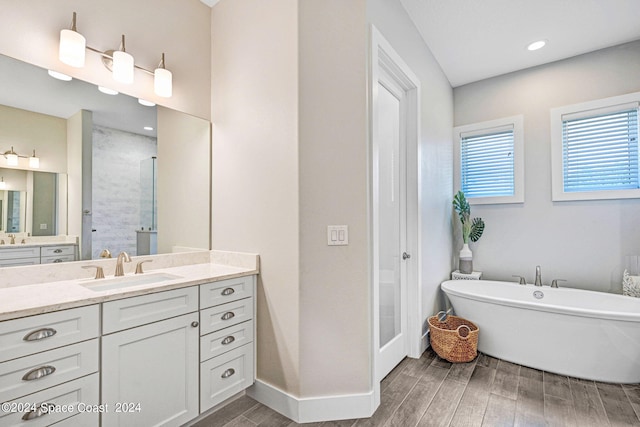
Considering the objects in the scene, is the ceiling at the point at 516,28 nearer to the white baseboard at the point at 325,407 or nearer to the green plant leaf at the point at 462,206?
the green plant leaf at the point at 462,206

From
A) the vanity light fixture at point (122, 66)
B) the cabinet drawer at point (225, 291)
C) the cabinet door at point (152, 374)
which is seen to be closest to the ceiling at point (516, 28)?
the vanity light fixture at point (122, 66)

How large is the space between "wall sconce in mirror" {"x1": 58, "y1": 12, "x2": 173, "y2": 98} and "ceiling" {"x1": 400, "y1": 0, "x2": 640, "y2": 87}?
1856 millimetres

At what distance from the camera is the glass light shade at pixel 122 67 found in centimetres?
181

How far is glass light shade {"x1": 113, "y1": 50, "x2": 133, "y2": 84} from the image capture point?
1.81m

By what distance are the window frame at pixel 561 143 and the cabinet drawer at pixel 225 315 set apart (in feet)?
10.3

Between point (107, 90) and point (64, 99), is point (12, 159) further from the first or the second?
point (107, 90)

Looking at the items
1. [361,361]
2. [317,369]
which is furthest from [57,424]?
[361,361]

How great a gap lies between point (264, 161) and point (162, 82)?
90 centimetres

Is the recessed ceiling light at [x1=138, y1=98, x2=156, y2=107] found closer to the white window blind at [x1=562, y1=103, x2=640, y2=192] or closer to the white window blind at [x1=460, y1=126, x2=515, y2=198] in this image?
the white window blind at [x1=460, y1=126, x2=515, y2=198]

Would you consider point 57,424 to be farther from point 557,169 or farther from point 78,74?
point 557,169

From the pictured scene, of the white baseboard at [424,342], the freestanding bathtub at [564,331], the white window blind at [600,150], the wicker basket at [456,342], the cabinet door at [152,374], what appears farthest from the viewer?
the white window blind at [600,150]

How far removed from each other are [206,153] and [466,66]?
111 inches

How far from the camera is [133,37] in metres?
1.94

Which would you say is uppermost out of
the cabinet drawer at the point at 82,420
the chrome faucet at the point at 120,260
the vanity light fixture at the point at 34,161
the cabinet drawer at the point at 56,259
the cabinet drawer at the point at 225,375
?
the vanity light fixture at the point at 34,161
